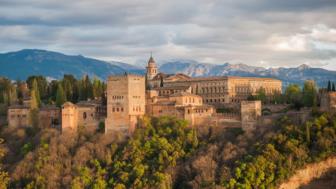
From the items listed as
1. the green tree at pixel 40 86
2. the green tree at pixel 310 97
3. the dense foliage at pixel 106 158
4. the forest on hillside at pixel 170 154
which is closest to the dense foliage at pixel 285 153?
the forest on hillside at pixel 170 154

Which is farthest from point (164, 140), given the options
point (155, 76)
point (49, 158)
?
point (155, 76)

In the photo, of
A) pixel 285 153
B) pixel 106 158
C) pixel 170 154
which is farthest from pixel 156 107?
pixel 285 153

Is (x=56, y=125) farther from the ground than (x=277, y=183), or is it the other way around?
(x=56, y=125)

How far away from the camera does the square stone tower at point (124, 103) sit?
52344 mm

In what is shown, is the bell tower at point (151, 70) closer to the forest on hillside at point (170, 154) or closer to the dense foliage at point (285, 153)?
the forest on hillside at point (170, 154)

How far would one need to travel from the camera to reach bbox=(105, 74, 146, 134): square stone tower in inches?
2061

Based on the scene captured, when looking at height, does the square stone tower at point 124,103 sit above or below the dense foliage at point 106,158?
above

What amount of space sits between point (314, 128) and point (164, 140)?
11432 millimetres

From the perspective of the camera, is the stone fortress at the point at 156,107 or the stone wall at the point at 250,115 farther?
the stone fortress at the point at 156,107

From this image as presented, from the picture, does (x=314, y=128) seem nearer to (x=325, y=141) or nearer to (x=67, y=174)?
(x=325, y=141)

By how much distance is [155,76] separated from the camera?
68.6m

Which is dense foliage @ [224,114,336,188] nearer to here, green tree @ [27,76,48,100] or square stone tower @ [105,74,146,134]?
square stone tower @ [105,74,146,134]

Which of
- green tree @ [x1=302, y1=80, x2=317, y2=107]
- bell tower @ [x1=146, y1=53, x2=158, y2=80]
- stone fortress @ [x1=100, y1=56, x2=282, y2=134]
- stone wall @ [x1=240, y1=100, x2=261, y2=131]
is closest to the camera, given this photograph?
stone wall @ [x1=240, y1=100, x2=261, y2=131]

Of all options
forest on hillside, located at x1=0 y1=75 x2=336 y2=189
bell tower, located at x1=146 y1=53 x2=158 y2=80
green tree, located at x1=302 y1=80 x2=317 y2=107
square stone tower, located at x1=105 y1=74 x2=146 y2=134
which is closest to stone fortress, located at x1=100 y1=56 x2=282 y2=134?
square stone tower, located at x1=105 y1=74 x2=146 y2=134
